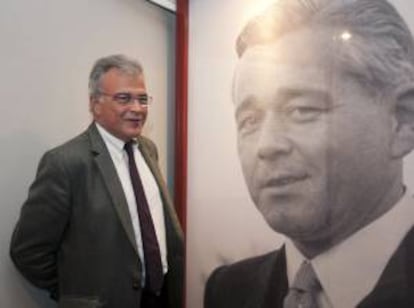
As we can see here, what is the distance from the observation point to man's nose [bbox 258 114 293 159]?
5.15ft

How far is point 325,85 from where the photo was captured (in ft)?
4.97

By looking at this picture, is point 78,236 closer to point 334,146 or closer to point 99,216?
point 99,216

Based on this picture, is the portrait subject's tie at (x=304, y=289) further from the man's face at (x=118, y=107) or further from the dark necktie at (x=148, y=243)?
the man's face at (x=118, y=107)

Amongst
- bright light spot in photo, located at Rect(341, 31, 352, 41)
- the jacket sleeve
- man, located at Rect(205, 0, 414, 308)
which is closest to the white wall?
the jacket sleeve

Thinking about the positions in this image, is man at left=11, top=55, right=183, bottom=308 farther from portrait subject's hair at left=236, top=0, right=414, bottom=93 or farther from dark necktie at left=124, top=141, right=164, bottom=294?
portrait subject's hair at left=236, top=0, right=414, bottom=93

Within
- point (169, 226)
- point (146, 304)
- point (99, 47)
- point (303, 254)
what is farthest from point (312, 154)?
point (99, 47)

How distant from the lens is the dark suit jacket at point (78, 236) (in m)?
1.62

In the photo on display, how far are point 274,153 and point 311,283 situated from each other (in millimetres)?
410

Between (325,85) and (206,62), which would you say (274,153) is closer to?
(325,85)

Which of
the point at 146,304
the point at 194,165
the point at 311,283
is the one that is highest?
the point at 194,165

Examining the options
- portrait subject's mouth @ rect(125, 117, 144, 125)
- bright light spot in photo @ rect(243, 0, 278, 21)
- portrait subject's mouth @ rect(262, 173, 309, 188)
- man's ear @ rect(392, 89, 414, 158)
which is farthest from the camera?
portrait subject's mouth @ rect(125, 117, 144, 125)

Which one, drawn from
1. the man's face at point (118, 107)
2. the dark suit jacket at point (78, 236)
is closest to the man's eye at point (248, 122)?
the man's face at point (118, 107)

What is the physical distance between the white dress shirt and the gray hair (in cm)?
13

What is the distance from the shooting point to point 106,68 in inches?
68.8
